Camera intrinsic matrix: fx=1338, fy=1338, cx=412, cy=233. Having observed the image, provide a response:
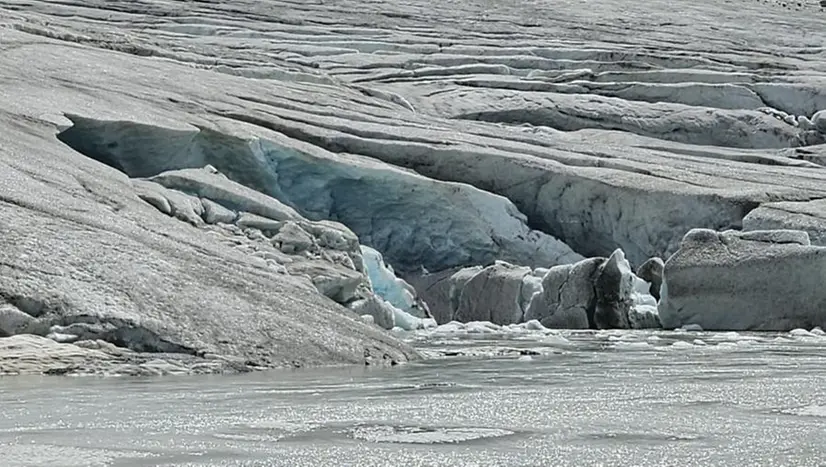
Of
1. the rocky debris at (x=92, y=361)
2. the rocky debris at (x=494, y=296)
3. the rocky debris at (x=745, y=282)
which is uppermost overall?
the rocky debris at (x=92, y=361)

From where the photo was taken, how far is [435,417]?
5.43m

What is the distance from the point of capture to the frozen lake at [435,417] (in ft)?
14.0

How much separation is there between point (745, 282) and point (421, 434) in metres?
10.8

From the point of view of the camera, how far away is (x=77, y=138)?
53.0 feet

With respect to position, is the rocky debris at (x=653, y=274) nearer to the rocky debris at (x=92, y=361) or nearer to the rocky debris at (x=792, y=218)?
the rocky debris at (x=792, y=218)

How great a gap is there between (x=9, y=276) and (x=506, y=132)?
51.6 ft

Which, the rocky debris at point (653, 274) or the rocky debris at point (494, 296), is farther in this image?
the rocky debris at point (653, 274)

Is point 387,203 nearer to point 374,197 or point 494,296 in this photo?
point 374,197

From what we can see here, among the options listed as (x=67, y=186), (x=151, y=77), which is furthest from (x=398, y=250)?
(x=67, y=186)

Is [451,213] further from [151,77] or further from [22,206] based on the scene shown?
[22,206]

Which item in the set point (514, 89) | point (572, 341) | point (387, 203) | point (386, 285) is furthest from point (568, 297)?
point (514, 89)

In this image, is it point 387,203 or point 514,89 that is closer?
point 387,203

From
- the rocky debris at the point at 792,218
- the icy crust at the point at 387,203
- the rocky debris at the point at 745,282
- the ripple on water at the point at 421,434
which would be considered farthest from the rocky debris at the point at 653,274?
the ripple on water at the point at 421,434

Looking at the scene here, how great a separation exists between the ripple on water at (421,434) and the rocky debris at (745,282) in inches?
406
